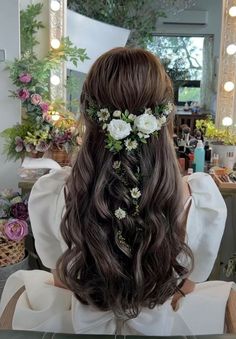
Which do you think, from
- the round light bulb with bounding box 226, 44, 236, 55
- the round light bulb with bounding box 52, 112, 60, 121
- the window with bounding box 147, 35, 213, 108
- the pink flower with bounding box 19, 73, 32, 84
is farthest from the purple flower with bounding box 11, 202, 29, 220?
the round light bulb with bounding box 226, 44, 236, 55

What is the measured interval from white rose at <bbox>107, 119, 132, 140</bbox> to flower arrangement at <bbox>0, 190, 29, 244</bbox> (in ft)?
3.34

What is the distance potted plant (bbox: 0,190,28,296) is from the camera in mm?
1739

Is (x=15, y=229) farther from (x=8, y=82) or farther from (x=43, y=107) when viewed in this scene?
(x=8, y=82)

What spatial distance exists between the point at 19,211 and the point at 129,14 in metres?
1.17

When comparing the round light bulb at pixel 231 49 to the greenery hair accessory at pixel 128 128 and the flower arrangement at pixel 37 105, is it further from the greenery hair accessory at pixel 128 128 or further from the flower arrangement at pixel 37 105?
the greenery hair accessory at pixel 128 128

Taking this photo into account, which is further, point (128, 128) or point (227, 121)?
point (227, 121)

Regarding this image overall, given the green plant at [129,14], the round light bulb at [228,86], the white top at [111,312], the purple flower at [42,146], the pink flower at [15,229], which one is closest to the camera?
the white top at [111,312]

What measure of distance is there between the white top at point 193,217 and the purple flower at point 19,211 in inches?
28.3

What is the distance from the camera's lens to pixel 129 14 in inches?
82.3

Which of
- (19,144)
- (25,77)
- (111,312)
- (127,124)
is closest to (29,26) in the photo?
(25,77)

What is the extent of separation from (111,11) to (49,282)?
1.50 meters

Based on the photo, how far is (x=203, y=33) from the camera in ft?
6.85

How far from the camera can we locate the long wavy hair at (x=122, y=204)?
2.92 ft

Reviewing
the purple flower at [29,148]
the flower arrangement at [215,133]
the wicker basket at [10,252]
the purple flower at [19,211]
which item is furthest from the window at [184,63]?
the wicker basket at [10,252]
